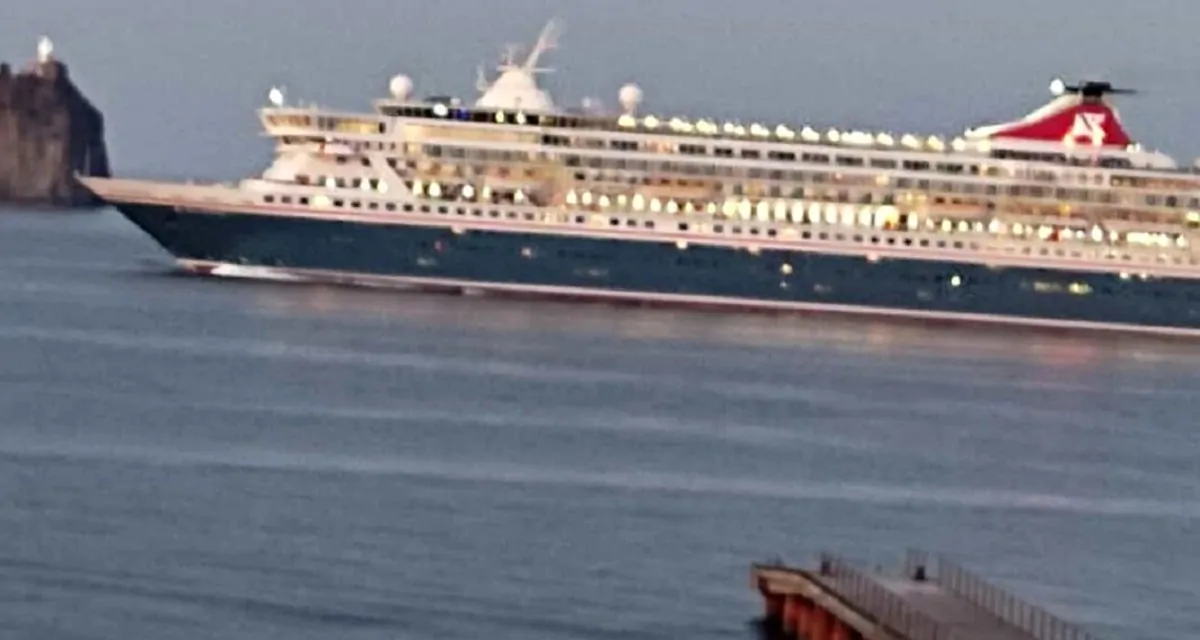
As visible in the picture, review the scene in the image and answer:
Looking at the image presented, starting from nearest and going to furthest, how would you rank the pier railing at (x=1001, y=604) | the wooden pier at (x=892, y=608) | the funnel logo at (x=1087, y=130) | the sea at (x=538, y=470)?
the wooden pier at (x=892, y=608) < the pier railing at (x=1001, y=604) < the sea at (x=538, y=470) < the funnel logo at (x=1087, y=130)

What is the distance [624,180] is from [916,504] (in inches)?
1264

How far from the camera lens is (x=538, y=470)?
1419 inches

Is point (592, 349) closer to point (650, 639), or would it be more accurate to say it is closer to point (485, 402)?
point (485, 402)

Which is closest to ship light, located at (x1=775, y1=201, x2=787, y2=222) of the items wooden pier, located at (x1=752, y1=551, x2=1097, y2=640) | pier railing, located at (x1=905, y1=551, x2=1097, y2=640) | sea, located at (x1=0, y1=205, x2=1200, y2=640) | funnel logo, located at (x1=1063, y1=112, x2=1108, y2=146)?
sea, located at (x1=0, y1=205, x2=1200, y2=640)

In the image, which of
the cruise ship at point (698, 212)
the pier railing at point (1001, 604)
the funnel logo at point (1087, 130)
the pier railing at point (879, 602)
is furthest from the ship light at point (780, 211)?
the pier railing at point (879, 602)

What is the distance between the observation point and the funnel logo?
6862 cm

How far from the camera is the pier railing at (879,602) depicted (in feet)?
78.8

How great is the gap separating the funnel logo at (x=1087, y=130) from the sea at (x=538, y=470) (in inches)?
287

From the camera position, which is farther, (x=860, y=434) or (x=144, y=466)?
(x=860, y=434)

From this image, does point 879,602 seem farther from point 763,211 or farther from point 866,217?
point 866,217

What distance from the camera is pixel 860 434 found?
4284 cm

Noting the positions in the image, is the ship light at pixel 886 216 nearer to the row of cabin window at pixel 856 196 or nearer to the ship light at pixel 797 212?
the row of cabin window at pixel 856 196

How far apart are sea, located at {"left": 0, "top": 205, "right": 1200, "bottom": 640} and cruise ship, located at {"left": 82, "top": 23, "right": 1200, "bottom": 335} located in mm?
2637

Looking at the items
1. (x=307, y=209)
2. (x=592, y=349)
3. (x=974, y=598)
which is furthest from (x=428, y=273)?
(x=974, y=598)
